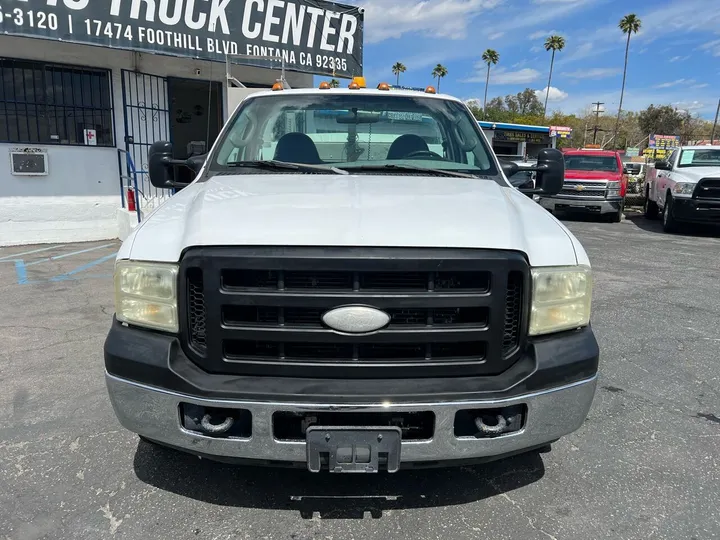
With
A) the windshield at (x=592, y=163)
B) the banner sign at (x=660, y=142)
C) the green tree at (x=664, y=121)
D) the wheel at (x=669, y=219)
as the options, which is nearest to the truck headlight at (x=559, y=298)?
the wheel at (x=669, y=219)

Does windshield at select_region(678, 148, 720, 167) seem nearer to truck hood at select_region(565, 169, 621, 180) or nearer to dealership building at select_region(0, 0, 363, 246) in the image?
truck hood at select_region(565, 169, 621, 180)

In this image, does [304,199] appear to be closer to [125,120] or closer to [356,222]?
[356,222]

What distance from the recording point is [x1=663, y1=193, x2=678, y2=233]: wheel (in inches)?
484

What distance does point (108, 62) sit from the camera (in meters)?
9.65

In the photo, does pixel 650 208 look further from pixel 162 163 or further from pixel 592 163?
pixel 162 163

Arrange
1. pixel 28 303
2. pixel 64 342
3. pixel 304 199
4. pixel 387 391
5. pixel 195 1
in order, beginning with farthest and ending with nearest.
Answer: pixel 195 1 → pixel 28 303 → pixel 64 342 → pixel 304 199 → pixel 387 391

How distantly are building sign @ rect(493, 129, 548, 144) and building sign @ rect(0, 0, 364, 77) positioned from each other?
63.3ft

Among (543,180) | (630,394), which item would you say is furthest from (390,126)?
(630,394)

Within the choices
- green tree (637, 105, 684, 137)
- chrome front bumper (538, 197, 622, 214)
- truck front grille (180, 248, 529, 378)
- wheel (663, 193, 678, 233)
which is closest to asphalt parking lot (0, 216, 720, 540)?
truck front grille (180, 248, 529, 378)

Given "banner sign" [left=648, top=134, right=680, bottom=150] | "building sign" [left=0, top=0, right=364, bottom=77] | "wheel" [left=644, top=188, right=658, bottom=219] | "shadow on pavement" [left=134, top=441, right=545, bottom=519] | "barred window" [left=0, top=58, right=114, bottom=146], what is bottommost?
"shadow on pavement" [left=134, top=441, right=545, bottom=519]

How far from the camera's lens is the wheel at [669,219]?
1230cm

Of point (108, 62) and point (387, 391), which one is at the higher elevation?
point (108, 62)

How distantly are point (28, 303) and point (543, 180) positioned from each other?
5.20 meters

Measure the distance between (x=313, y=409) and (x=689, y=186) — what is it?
12.0 metres
